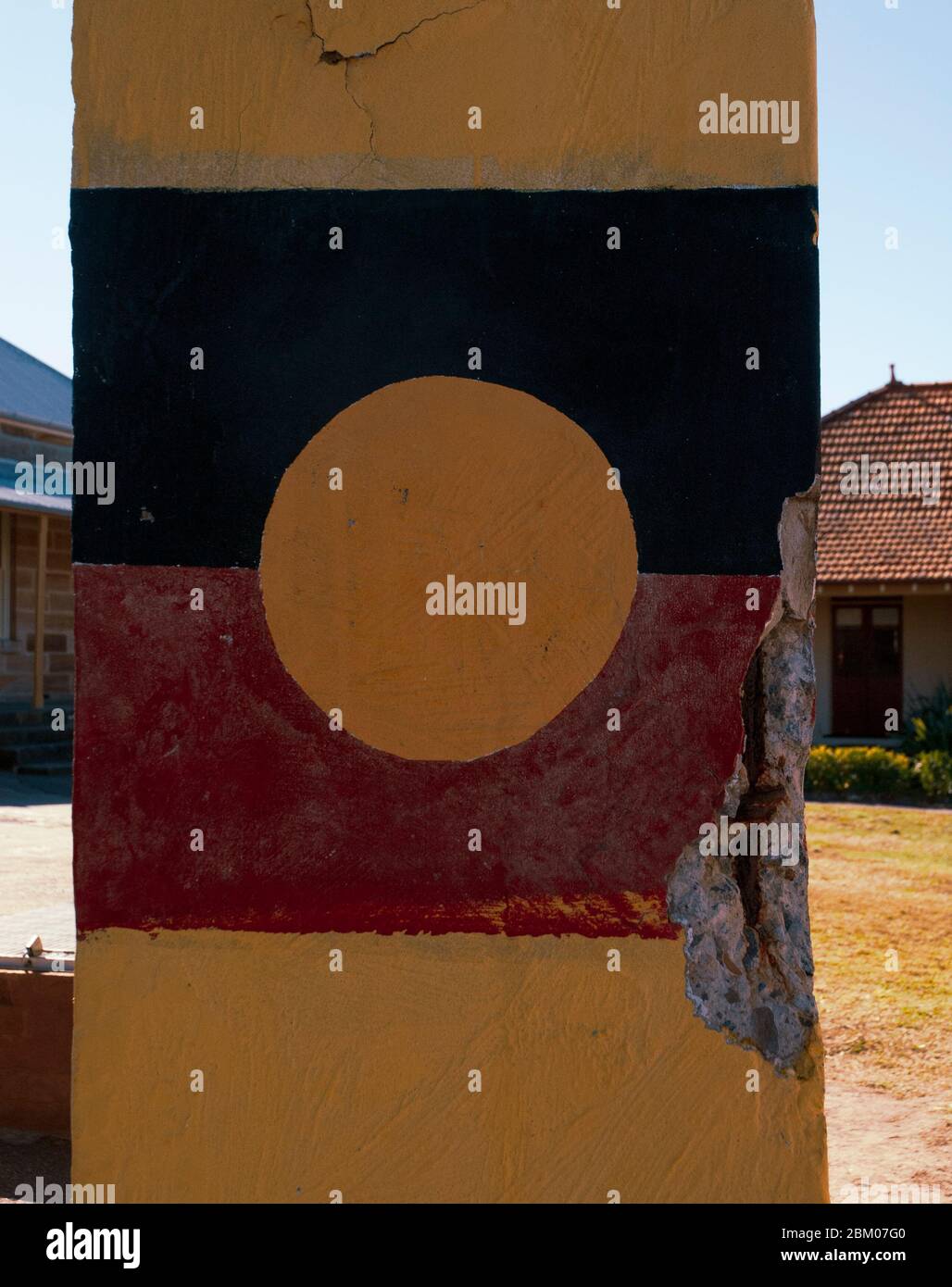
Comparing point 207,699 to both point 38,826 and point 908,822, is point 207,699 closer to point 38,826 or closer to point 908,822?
point 38,826

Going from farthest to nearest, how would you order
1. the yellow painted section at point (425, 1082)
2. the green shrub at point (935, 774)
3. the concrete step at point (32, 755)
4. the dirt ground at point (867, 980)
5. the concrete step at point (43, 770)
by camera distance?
1. the green shrub at point (935, 774)
2. the concrete step at point (32, 755)
3. the concrete step at point (43, 770)
4. the dirt ground at point (867, 980)
5. the yellow painted section at point (425, 1082)

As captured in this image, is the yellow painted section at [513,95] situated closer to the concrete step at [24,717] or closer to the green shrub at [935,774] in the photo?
the concrete step at [24,717]

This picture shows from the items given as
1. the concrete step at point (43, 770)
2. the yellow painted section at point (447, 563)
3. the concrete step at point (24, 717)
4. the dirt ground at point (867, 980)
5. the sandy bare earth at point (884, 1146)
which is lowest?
the sandy bare earth at point (884, 1146)

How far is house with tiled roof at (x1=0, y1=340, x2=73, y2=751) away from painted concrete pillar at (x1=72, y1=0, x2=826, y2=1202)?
33.4ft

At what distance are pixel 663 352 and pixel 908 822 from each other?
10.1 meters

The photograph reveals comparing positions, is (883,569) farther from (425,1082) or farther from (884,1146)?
(425,1082)

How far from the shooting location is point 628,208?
279cm

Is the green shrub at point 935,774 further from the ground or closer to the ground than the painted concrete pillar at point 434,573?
closer to the ground

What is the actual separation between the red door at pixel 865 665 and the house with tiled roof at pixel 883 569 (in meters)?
0.01

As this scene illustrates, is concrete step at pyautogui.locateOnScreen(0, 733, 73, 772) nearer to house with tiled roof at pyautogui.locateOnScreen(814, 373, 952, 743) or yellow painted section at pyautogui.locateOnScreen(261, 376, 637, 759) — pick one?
house with tiled roof at pyautogui.locateOnScreen(814, 373, 952, 743)

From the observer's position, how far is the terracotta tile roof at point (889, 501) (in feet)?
50.6

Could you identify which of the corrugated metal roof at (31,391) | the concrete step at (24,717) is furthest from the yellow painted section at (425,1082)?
the corrugated metal roof at (31,391)

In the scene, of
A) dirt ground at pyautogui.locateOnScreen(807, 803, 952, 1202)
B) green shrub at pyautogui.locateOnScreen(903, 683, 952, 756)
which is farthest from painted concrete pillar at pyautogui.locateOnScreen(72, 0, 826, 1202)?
green shrub at pyautogui.locateOnScreen(903, 683, 952, 756)

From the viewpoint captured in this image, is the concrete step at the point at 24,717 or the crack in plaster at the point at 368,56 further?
the concrete step at the point at 24,717
